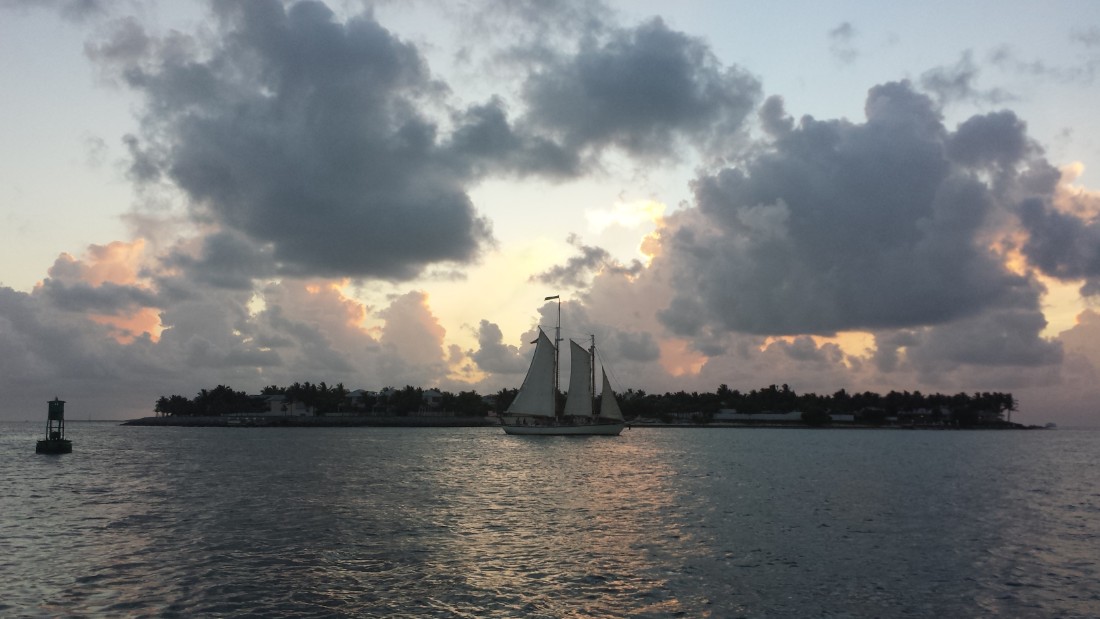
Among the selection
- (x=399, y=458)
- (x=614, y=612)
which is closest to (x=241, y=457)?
(x=399, y=458)

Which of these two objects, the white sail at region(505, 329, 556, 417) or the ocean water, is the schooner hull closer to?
the white sail at region(505, 329, 556, 417)

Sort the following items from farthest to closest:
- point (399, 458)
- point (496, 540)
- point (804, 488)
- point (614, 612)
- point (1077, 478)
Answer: point (399, 458) → point (1077, 478) → point (804, 488) → point (496, 540) → point (614, 612)

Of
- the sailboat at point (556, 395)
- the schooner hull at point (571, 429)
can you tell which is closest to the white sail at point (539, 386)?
the sailboat at point (556, 395)

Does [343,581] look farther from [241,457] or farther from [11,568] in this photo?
[241,457]

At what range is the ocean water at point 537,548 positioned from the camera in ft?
87.0

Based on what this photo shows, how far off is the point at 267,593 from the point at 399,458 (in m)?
78.3

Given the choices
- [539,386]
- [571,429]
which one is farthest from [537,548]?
[571,429]

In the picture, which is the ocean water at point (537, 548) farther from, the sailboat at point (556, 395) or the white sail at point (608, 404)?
the white sail at point (608, 404)

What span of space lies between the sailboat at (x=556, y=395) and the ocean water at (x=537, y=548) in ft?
299

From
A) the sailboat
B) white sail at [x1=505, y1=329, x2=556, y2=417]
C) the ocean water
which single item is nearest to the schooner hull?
the sailboat

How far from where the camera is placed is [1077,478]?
89.8m

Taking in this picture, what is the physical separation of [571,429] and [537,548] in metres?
144

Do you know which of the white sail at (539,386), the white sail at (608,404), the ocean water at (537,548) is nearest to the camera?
the ocean water at (537,548)

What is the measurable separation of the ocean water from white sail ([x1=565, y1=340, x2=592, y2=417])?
308 feet
